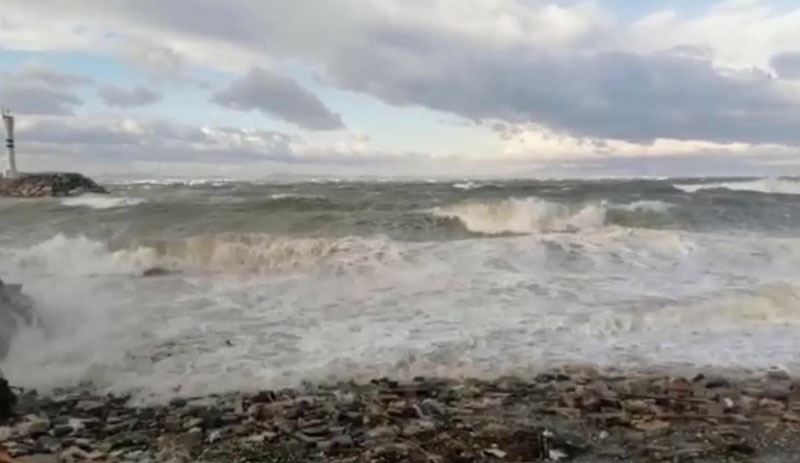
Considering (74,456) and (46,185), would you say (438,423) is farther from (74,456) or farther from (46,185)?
(46,185)

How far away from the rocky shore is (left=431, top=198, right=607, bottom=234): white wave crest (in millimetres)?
13670

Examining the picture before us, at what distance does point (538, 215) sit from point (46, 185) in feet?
89.4

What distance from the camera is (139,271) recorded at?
1402cm

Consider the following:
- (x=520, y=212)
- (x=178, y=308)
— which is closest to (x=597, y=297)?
(x=178, y=308)

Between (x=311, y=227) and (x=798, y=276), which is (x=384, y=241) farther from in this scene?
(x=798, y=276)

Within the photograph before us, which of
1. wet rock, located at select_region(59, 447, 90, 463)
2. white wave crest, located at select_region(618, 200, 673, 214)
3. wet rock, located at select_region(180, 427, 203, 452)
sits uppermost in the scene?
white wave crest, located at select_region(618, 200, 673, 214)

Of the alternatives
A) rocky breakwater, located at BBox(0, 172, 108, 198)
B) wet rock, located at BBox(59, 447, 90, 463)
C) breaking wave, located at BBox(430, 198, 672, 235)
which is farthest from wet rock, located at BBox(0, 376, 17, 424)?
rocky breakwater, located at BBox(0, 172, 108, 198)

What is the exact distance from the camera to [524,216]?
22594 mm

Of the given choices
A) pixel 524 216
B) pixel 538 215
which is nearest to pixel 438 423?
pixel 524 216

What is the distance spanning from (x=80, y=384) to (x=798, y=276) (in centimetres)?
1023

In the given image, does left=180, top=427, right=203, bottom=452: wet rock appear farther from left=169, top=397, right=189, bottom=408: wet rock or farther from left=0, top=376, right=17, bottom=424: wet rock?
left=0, top=376, right=17, bottom=424: wet rock

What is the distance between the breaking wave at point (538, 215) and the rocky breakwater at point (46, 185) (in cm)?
2410

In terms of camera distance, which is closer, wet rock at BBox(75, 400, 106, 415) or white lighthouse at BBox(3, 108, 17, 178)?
wet rock at BBox(75, 400, 106, 415)

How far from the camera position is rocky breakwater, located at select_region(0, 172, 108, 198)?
3856 centimetres
